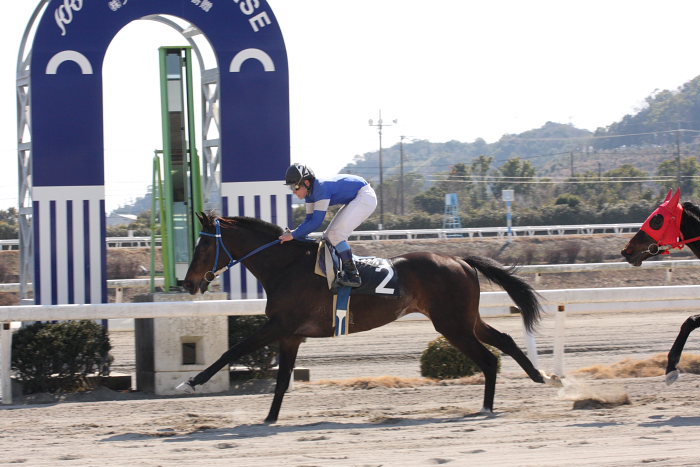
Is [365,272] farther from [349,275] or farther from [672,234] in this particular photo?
[672,234]

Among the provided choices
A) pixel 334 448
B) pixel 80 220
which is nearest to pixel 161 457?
pixel 334 448

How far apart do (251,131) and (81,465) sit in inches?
185

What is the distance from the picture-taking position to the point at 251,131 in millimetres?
9203

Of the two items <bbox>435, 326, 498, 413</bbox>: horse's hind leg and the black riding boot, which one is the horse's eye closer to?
<bbox>435, 326, 498, 413</bbox>: horse's hind leg

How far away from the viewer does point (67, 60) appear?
872 cm

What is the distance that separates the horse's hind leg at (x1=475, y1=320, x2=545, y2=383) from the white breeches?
1.42 metres

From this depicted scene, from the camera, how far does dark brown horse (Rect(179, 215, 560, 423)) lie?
6973 mm

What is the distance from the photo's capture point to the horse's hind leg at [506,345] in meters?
7.49

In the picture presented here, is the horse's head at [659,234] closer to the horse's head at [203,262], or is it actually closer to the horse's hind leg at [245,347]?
the horse's hind leg at [245,347]

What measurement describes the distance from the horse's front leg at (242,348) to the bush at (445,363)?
233cm

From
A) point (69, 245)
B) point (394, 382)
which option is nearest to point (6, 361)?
point (69, 245)

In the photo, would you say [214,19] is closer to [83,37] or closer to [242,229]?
[83,37]

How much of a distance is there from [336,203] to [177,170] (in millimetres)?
2515

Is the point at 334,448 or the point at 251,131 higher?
the point at 251,131
